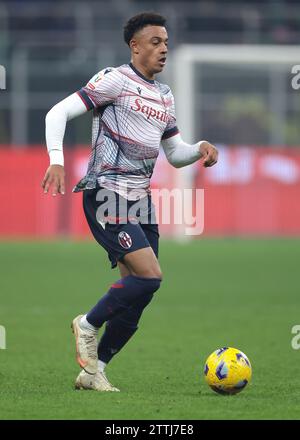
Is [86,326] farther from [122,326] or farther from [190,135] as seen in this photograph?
[190,135]

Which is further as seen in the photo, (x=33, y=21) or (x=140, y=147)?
(x=33, y=21)

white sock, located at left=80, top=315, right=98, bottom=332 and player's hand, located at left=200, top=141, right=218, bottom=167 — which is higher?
player's hand, located at left=200, top=141, right=218, bottom=167

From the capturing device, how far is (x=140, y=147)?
759 centimetres

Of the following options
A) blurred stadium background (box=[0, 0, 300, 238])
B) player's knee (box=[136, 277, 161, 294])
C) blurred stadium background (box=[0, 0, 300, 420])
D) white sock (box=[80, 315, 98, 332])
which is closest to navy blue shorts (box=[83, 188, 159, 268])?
player's knee (box=[136, 277, 161, 294])

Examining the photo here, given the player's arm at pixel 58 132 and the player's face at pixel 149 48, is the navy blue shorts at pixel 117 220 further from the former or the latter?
the player's face at pixel 149 48

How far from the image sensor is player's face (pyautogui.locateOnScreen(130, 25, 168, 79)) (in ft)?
25.0

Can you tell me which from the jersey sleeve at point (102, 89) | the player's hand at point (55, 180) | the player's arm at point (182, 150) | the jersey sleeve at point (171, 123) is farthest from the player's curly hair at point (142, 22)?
the player's hand at point (55, 180)

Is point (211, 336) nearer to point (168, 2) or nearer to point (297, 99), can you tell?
point (297, 99)

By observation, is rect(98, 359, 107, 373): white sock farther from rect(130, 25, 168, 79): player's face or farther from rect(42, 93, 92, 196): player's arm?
rect(130, 25, 168, 79): player's face

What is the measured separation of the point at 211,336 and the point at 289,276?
7683 millimetres

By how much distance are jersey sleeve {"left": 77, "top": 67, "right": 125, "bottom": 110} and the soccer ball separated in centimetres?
183

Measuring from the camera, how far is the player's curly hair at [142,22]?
7.64 metres

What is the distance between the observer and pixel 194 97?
31.2 meters
